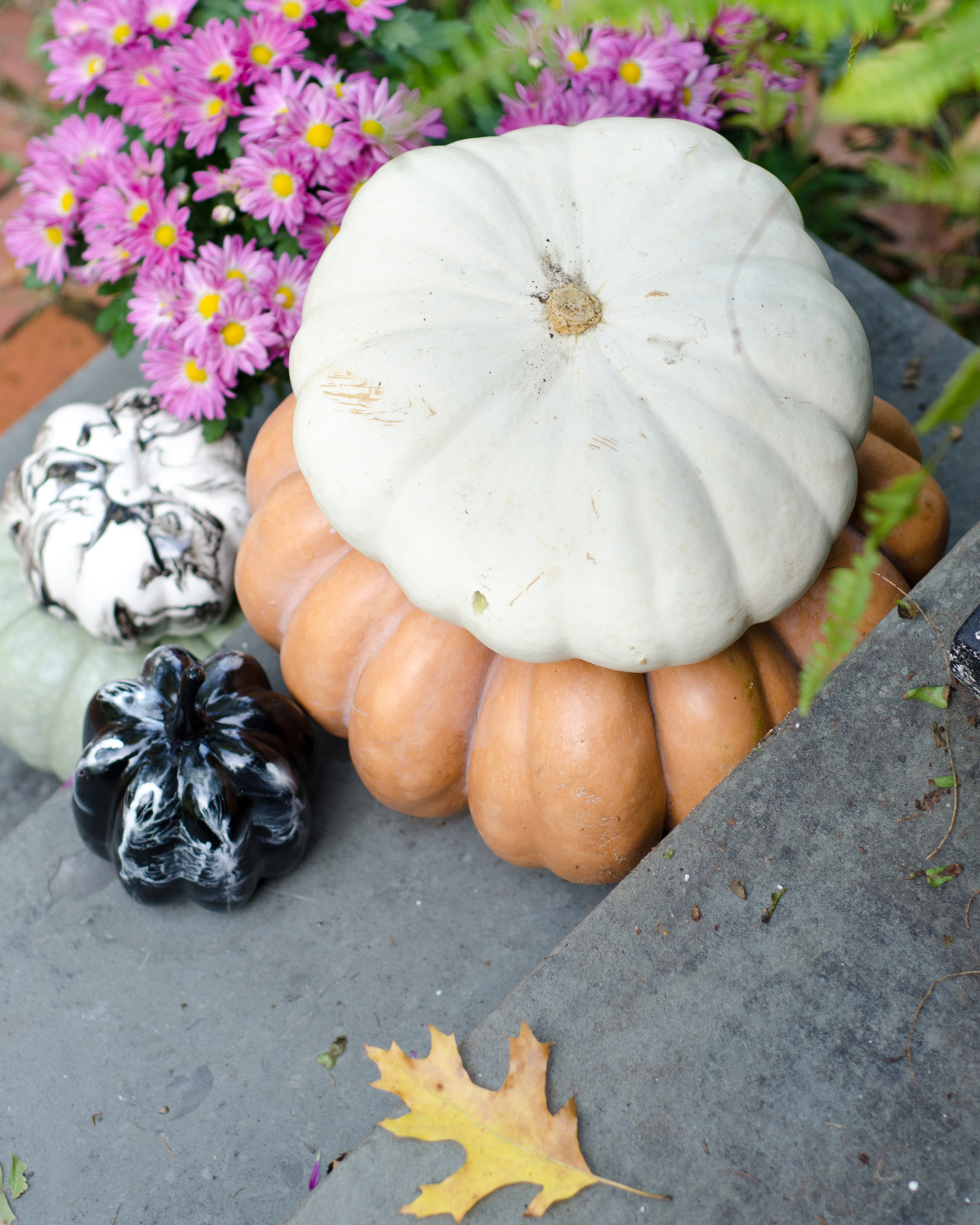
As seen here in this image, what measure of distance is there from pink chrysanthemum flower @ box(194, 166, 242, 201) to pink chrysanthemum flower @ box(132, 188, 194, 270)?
0.14 ft

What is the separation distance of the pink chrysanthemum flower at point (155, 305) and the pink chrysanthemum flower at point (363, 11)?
55 centimetres

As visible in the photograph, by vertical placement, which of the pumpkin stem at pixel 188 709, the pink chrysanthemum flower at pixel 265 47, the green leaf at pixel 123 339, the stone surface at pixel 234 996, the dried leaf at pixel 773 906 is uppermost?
the pink chrysanthemum flower at pixel 265 47

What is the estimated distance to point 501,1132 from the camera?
1.14 m

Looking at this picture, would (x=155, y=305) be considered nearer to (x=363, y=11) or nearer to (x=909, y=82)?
(x=363, y=11)

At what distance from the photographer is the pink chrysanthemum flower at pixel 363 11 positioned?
5.62 ft

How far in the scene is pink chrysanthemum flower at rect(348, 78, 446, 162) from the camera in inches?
65.6

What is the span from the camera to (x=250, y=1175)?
1435mm

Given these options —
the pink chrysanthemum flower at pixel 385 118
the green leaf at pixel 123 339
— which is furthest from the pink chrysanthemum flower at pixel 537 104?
the green leaf at pixel 123 339

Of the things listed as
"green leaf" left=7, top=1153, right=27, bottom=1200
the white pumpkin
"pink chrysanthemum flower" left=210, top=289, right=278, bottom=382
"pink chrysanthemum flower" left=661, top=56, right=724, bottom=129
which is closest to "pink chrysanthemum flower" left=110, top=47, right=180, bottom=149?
"pink chrysanthemum flower" left=210, top=289, right=278, bottom=382

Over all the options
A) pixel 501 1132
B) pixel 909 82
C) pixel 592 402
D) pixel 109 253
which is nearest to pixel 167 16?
pixel 109 253

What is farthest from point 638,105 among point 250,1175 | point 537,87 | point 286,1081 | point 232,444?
point 250,1175

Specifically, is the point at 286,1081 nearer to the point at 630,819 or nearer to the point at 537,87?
the point at 630,819

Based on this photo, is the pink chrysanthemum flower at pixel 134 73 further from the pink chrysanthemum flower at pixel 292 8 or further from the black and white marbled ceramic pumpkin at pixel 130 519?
the black and white marbled ceramic pumpkin at pixel 130 519

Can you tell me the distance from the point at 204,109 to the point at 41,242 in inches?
16.5
